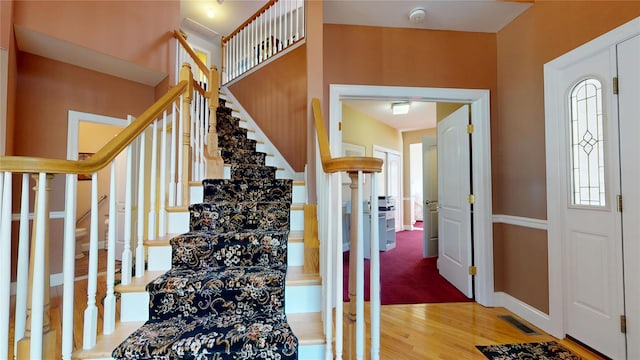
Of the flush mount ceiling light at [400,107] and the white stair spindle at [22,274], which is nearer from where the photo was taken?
the white stair spindle at [22,274]

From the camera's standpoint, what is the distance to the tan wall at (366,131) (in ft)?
16.3

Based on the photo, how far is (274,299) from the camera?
1469mm

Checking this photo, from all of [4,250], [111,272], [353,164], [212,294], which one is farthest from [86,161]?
[353,164]

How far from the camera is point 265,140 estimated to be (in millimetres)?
3818

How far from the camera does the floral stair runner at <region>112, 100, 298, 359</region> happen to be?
3.92 ft

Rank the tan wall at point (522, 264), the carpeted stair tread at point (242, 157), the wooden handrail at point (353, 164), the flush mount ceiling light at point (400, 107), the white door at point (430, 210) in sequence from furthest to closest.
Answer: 1. the flush mount ceiling light at point (400, 107)
2. the white door at point (430, 210)
3. the carpeted stair tread at point (242, 157)
4. the tan wall at point (522, 264)
5. the wooden handrail at point (353, 164)

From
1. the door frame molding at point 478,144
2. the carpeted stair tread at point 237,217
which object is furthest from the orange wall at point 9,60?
the door frame molding at point 478,144

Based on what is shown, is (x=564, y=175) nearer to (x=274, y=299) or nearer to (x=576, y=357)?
(x=576, y=357)

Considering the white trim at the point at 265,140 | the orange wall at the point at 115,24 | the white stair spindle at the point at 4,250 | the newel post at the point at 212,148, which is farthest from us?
the white trim at the point at 265,140

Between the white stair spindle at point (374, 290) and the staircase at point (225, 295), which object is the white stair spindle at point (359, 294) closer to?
the white stair spindle at point (374, 290)

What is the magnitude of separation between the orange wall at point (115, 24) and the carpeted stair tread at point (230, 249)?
8.60 feet

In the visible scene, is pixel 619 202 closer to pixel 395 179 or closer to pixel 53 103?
pixel 53 103

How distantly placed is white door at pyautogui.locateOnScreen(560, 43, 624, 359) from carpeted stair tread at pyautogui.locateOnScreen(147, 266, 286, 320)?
2072 millimetres

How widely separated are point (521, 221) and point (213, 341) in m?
2.54
